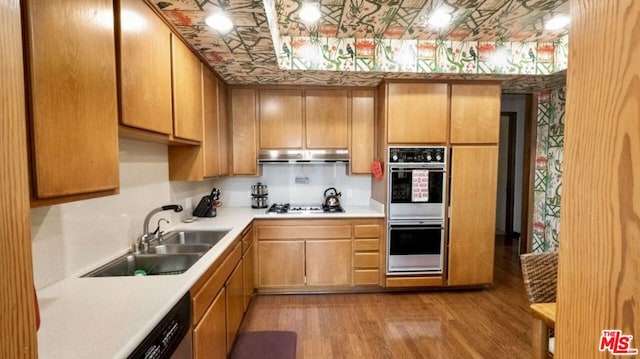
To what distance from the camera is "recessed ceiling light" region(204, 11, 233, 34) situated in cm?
167

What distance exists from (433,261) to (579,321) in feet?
8.64

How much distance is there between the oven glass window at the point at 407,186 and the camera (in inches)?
115

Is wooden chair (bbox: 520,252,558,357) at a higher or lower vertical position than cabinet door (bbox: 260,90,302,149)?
lower

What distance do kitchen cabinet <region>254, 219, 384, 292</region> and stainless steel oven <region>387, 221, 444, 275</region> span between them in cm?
14

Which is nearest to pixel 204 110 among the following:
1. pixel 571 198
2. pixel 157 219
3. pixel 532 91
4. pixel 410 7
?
pixel 157 219

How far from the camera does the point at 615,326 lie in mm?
468

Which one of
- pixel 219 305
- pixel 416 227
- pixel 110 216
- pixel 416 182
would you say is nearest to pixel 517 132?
pixel 416 182

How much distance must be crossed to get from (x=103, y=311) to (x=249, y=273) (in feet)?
5.51

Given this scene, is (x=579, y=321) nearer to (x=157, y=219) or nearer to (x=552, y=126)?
(x=157, y=219)

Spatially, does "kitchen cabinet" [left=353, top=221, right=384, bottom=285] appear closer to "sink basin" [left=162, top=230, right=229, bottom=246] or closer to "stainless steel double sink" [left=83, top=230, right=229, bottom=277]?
"sink basin" [left=162, top=230, right=229, bottom=246]

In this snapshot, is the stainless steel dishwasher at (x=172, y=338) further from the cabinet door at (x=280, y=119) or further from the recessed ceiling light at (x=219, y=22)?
the cabinet door at (x=280, y=119)

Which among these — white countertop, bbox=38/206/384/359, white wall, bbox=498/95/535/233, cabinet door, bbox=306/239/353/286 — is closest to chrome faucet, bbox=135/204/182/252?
white countertop, bbox=38/206/384/359

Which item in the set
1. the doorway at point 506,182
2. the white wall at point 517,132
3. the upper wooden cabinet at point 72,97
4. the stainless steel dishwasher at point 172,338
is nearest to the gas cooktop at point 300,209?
the stainless steel dishwasher at point 172,338

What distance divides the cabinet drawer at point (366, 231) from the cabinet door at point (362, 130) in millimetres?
667
